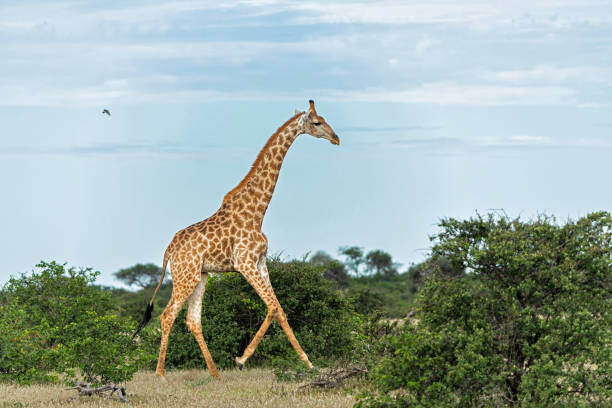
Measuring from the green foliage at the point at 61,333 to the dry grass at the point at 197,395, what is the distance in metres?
0.47

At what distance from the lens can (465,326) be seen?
830cm

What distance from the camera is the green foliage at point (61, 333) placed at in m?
11.3

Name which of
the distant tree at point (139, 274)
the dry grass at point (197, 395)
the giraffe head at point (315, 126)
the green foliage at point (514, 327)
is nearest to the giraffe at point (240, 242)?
the giraffe head at point (315, 126)

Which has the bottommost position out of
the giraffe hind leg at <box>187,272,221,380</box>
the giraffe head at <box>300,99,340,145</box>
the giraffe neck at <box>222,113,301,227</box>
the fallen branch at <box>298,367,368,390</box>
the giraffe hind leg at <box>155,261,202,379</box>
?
the fallen branch at <box>298,367,368,390</box>

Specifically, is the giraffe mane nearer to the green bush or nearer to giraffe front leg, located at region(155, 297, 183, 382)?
giraffe front leg, located at region(155, 297, 183, 382)

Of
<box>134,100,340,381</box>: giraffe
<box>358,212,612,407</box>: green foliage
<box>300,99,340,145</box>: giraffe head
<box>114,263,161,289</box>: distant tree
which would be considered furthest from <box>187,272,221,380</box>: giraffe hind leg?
<box>114,263,161,289</box>: distant tree

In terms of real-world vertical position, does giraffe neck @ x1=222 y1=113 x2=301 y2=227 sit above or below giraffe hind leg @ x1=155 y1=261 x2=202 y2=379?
above

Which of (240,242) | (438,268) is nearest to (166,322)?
(240,242)

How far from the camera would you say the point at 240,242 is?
12.5 meters

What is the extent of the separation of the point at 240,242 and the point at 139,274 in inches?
1911

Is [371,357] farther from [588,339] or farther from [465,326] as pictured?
[588,339]

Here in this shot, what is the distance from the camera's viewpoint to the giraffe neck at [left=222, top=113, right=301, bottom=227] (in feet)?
42.0

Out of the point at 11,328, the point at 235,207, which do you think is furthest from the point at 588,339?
the point at 11,328

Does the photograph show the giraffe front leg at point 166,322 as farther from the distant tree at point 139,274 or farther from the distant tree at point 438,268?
the distant tree at point 139,274
